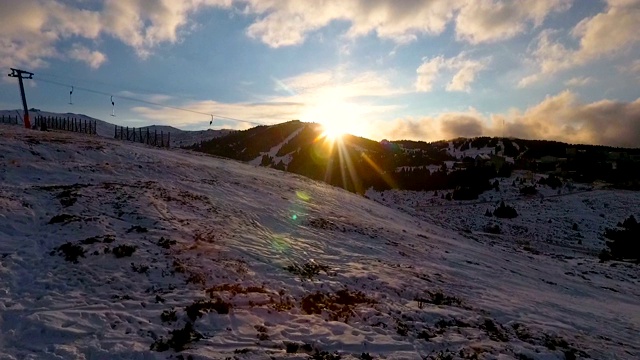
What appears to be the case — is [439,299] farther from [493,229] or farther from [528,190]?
[528,190]

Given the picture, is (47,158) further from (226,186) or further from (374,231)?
(374,231)

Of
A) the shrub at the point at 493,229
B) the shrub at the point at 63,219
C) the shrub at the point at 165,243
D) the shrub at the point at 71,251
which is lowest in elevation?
the shrub at the point at 493,229

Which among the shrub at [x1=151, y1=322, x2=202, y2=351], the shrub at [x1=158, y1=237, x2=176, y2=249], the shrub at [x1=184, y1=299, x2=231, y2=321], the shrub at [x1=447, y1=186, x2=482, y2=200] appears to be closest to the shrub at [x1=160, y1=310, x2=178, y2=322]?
the shrub at [x1=184, y1=299, x2=231, y2=321]

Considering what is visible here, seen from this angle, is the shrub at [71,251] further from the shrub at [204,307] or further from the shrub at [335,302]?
the shrub at [335,302]

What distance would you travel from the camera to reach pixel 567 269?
92.9 ft

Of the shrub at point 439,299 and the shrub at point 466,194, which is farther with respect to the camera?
the shrub at point 466,194

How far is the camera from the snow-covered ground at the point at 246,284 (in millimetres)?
10430

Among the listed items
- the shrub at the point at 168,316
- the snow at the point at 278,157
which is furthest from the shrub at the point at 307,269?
the snow at the point at 278,157

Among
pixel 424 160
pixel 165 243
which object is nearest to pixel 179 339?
pixel 165 243

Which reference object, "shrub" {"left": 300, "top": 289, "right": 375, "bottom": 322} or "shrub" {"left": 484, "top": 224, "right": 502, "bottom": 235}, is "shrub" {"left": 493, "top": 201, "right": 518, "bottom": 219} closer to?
"shrub" {"left": 484, "top": 224, "right": 502, "bottom": 235}

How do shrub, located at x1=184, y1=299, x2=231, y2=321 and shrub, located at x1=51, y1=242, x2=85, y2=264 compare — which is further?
shrub, located at x1=51, y1=242, x2=85, y2=264

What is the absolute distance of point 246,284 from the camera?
14023mm

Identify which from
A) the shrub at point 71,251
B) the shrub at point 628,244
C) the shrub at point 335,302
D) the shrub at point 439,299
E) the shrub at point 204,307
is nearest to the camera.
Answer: the shrub at point 204,307

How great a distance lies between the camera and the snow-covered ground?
1043 centimetres
